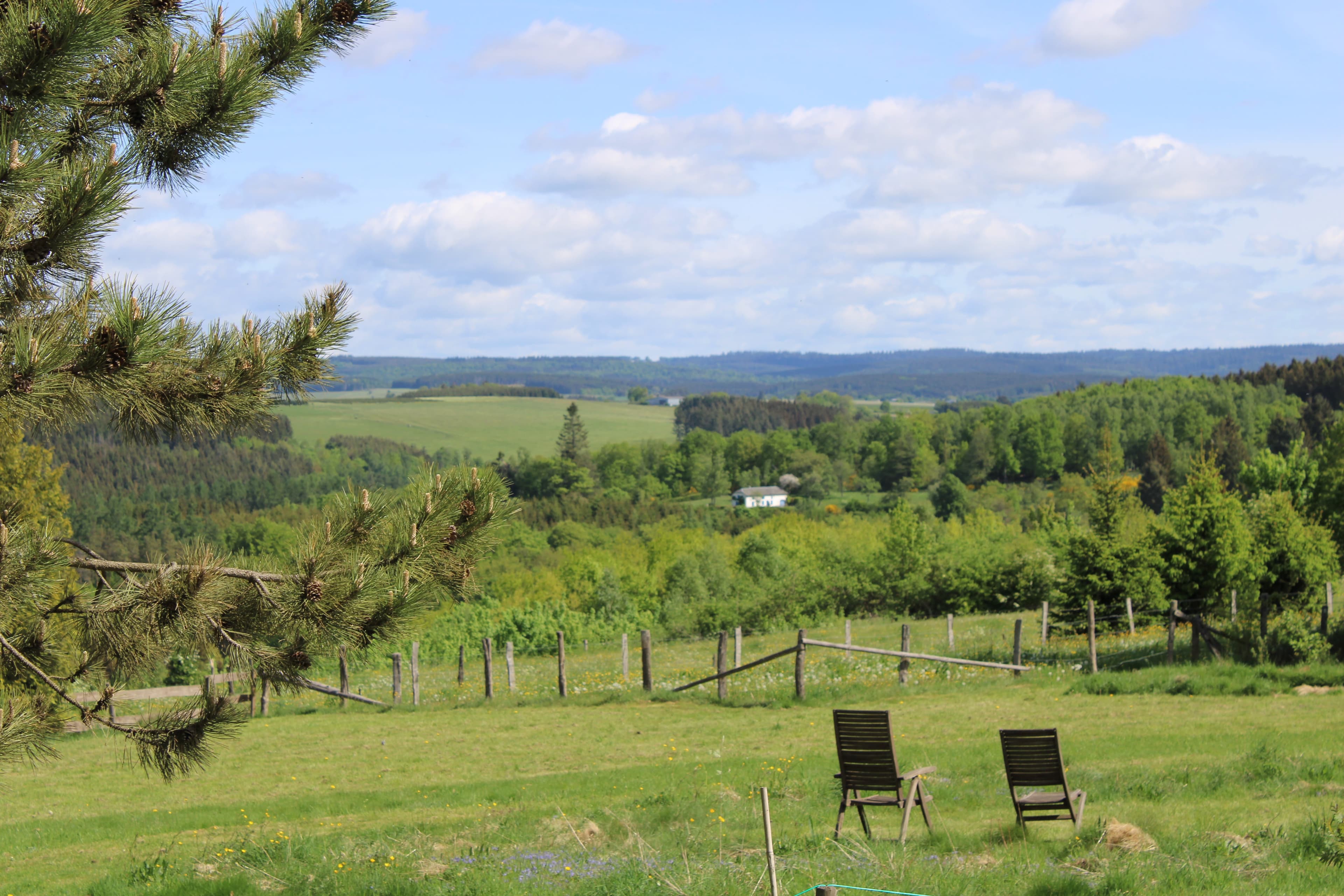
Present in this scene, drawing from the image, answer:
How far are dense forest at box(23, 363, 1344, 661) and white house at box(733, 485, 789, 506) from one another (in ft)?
6.43

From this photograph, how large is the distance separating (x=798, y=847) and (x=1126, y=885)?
252 centimetres

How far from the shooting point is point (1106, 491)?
98.5ft

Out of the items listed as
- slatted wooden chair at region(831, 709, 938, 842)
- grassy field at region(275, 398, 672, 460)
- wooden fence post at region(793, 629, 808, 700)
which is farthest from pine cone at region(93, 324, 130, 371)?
grassy field at region(275, 398, 672, 460)

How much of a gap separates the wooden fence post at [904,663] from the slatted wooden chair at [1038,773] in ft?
37.4

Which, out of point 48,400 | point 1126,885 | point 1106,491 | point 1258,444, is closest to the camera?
point 48,400

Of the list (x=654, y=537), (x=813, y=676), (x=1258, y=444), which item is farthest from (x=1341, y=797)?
(x=1258, y=444)

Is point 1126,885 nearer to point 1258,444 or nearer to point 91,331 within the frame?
point 91,331

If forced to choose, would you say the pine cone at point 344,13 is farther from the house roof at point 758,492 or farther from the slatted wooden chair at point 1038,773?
the house roof at point 758,492

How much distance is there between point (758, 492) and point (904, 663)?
115m

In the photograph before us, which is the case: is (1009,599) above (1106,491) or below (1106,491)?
below

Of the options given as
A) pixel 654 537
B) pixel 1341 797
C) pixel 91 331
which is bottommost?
pixel 654 537

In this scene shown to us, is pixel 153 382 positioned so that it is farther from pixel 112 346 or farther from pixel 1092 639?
pixel 1092 639

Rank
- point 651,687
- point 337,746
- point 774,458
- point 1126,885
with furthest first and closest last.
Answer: point 774,458 < point 651,687 < point 337,746 < point 1126,885

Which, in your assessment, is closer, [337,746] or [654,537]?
[337,746]
